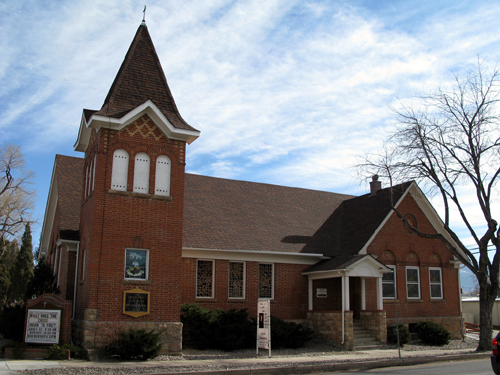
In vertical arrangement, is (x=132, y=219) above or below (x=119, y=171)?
below

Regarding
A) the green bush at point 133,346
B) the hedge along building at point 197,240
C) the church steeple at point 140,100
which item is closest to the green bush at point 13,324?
the hedge along building at point 197,240

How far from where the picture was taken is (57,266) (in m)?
21.0

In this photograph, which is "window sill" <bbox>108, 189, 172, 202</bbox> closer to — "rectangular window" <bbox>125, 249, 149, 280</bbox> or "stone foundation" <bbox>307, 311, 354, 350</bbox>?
"rectangular window" <bbox>125, 249, 149, 280</bbox>

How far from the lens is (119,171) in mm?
16969

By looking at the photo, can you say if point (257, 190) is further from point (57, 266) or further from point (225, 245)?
point (57, 266)

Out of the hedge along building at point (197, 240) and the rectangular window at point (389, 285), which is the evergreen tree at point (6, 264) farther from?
the rectangular window at point (389, 285)

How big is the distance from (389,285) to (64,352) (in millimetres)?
15018

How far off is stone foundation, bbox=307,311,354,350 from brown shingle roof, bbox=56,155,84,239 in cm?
1090

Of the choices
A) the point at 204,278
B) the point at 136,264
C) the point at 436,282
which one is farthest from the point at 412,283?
the point at 136,264

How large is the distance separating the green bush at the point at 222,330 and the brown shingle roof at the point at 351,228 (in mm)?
3834

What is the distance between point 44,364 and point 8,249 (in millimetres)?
37449

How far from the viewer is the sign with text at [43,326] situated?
15352 mm

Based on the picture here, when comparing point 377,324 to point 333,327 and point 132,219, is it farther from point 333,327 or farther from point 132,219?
point 132,219

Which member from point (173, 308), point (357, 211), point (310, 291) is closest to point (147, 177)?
point (173, 308)
